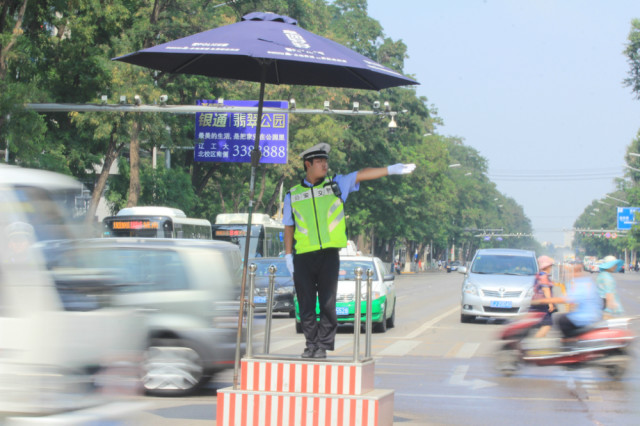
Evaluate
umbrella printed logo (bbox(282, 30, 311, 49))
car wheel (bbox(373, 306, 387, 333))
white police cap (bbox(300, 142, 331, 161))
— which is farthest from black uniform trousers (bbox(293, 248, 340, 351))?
car wheel (bbox(373, 306, 387, 333))

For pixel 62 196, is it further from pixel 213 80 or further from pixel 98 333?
pixel 213 80

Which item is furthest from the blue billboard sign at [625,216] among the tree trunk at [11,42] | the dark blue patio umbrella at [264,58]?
the dark blue patio umbrella at [264,58]

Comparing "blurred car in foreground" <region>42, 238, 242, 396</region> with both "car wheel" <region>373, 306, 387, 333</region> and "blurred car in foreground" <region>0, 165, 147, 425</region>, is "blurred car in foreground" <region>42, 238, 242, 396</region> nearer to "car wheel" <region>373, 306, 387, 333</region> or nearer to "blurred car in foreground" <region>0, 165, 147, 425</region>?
"blurred car in foreground" <region>0, 165, 147, 425</region>

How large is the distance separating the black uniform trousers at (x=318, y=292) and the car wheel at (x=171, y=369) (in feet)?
9.38

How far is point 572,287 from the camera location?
13031 mm

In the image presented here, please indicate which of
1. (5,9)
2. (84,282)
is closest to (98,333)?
(84,282)

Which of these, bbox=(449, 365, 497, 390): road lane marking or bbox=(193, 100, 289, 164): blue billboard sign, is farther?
bbox=(193, 100, 289, 164): blue billboard sign

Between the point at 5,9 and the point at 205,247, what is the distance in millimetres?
16536

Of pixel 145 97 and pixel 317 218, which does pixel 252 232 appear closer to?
pixel 145 97

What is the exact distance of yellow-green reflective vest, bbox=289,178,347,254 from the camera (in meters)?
7.57

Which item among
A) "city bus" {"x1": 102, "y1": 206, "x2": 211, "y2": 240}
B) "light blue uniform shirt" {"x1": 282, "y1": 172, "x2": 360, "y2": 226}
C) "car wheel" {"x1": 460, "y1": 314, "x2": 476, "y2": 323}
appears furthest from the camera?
"city bus" {"x1": 102, "y1": 206, "x2": 211, "y2": 240}

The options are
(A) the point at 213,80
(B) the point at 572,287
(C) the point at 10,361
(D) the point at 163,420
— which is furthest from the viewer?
(A) the point at 213,80

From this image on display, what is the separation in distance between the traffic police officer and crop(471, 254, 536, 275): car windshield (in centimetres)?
1616

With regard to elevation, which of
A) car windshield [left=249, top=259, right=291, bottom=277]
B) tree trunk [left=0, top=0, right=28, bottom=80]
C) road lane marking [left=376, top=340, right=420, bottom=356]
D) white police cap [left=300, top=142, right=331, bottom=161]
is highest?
tree trunk [left=0, top=0, right=28, bottom=80]
